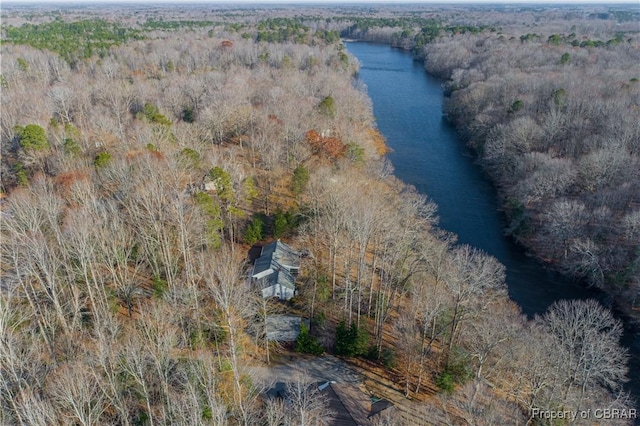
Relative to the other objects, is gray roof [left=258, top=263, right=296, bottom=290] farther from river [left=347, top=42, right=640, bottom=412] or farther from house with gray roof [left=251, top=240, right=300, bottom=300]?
river [left=347, top=42, right=640, bottom=412]

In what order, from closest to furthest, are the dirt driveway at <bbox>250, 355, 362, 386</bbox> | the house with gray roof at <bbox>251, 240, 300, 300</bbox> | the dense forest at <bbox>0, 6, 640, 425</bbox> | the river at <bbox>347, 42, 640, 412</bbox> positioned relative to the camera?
the dense forest at <bbox>0, 6, 640, 425</bbox>
the dirt driveway at <bbox>250, 355, 362, 386</bbox>
the house with gray roof at <bbox>251, 240, 300, 300</bbox>
the river at <bbox>347, 42, 640, 412</bbox>

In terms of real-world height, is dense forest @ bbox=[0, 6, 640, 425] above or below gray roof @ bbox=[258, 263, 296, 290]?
above

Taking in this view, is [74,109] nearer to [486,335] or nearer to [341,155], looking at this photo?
[341,155]

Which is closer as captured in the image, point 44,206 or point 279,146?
point 44,206

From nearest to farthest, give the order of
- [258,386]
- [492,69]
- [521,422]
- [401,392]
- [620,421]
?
[620,421], [521,422], [258,386], [401,392], [492,69]

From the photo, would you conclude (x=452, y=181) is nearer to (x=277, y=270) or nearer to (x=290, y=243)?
(x=290, y=243)

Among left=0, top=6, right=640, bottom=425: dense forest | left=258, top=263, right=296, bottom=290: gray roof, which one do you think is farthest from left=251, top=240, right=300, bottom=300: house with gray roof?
left=0, top=6, right=640, bottom=425: dense forest

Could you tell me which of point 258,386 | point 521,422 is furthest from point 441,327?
point 258,386
